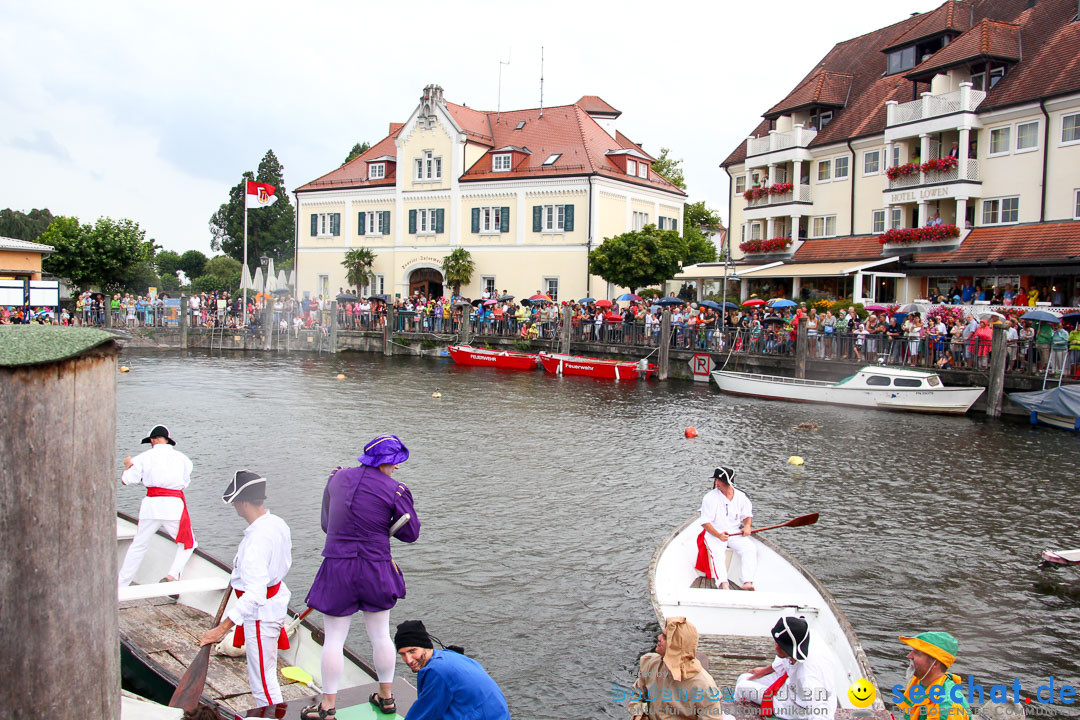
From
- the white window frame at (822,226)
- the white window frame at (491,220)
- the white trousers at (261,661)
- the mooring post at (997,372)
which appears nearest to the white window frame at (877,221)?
the white window frame at (822,226)

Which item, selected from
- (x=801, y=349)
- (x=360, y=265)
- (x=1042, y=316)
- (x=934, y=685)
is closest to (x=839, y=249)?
(x=801, y=349)

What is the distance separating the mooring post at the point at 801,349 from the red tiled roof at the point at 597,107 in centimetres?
3187

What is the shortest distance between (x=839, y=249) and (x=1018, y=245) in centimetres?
931

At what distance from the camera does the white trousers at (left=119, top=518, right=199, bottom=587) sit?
28.1 feet

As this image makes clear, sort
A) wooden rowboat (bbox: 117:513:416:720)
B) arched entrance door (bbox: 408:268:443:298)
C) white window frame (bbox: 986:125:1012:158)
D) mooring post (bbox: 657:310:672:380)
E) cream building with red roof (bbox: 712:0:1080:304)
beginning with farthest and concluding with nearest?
arched entrance door (bbox: 408:268:443:298), mooring post (bbox: 657:310:672:380), white window frame (bbox: 986:125:1012:158), cream building with red roof (bbox: 712:0:1080:304), wooden rowboat (bbox: 117:513:416:720)

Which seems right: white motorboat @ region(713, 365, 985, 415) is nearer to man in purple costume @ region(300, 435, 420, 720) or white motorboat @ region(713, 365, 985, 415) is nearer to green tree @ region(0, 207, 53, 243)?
man in purple costume @ region(300, 435, 420, 720)

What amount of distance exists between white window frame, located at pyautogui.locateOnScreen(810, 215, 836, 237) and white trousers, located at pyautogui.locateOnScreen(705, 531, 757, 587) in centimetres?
3651

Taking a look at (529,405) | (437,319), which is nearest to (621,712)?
(529,405)

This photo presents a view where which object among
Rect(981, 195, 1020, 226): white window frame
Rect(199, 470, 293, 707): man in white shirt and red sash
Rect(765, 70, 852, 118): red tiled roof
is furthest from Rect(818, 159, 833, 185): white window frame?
Rect(199, 470, 293, 707): man in white shirt and red sash

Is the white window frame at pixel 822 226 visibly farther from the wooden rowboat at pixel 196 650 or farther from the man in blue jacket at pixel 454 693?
the man in blue jacket at pixel 454 693

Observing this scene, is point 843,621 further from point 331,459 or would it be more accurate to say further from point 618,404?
point 618,404

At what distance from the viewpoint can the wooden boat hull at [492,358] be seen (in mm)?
39844

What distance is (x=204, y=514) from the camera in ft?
46.4

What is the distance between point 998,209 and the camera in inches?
1387
